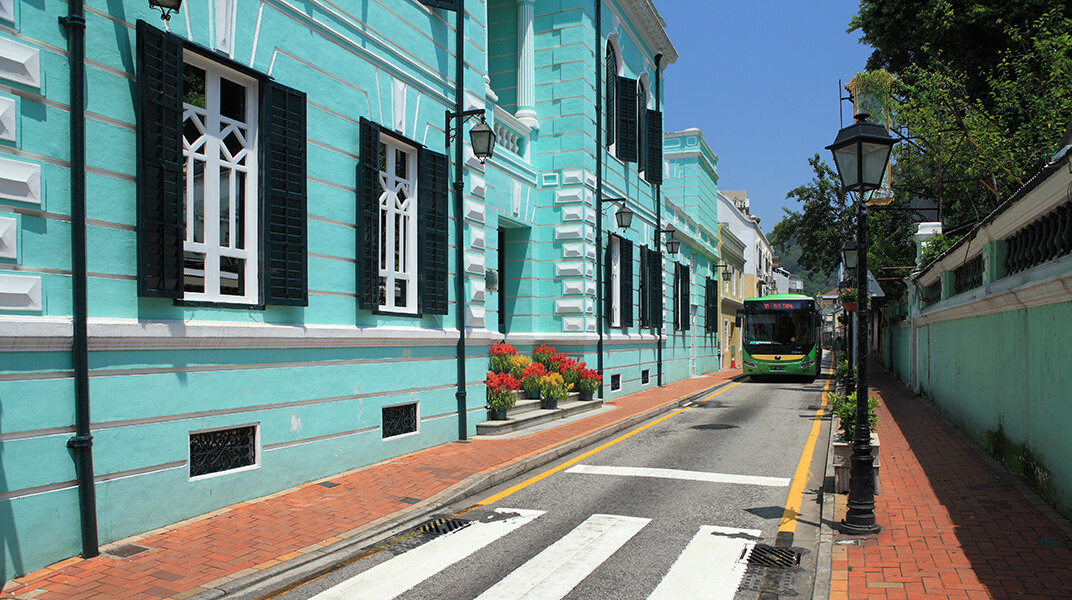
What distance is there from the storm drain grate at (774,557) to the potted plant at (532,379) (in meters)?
8.37

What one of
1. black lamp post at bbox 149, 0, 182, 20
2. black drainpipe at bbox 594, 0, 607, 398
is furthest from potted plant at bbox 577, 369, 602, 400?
black lamp post at bbox 149, 0, 182, 20

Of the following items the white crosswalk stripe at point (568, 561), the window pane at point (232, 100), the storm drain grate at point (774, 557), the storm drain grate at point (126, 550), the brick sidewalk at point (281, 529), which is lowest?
the storm drain grate at point (774, 557)

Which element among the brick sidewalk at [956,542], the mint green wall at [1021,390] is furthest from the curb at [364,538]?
the mint green wall at [1021,390]

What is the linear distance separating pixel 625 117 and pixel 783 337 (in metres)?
11.3

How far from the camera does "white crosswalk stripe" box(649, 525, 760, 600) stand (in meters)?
5.27

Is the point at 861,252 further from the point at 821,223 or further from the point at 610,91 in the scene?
the point at 821,223

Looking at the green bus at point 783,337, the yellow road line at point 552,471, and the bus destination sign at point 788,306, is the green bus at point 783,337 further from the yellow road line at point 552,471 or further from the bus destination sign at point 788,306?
the yellow road line at point 552,471

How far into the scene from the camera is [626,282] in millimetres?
20766

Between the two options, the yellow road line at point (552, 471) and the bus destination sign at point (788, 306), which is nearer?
the yellow road line at point (552, 471)

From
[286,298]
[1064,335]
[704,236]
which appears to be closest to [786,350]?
[704,236]

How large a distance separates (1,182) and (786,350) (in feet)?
84.0

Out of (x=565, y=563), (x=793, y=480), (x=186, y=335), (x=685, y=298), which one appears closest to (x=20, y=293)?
(x=186, y=335)

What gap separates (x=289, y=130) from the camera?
319 inches

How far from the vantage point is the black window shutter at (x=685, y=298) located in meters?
27.5
